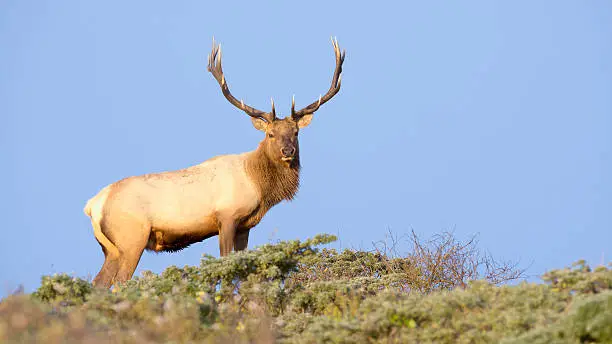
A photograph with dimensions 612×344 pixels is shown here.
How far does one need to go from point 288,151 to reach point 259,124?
902 mm

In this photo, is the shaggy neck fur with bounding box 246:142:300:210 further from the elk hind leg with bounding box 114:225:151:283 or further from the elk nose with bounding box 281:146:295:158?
the elk hind leg with bounding box 114:225:151:283

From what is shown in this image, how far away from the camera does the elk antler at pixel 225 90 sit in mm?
12250

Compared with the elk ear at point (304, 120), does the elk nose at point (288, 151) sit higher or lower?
lower

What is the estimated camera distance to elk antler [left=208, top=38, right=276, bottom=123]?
12.2 m

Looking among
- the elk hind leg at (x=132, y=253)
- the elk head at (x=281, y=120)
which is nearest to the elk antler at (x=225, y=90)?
the elk head at (x=281, y=120)

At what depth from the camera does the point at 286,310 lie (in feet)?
26.5

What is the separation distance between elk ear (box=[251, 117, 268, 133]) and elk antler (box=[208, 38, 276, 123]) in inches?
2.1

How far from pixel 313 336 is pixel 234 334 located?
0.61 m

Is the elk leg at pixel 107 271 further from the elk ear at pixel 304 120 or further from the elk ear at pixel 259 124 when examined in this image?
the elk ear at pixel 304 120

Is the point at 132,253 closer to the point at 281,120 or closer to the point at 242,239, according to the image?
the point at 242,239

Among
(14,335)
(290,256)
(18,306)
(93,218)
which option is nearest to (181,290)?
(290,256)

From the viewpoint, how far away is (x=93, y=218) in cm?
1107

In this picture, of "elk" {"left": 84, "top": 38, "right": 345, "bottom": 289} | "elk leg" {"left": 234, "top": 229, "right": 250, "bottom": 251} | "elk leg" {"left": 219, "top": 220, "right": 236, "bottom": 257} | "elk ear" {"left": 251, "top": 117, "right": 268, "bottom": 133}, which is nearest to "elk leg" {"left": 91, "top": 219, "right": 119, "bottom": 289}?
"elk" {"left": 84, "top": 38, "right": 345, "bottom": 289}

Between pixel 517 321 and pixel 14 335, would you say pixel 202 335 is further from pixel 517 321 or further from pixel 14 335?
pixel 517 321
